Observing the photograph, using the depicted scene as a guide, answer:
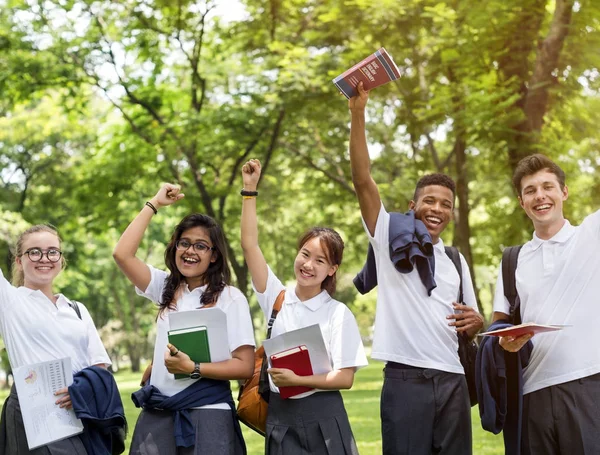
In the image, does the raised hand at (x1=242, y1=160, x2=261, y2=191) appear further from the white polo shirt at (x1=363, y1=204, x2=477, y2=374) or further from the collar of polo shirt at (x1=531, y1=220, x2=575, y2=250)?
the collar of polo shirt at (x1=531, y1=220, x2=575, y2=250)

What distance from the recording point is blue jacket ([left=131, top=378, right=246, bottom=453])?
13.1 ft

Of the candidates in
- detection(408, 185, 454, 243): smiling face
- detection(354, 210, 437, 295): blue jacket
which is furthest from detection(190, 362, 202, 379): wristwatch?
detection(408, 185, 454, 243): smiling face

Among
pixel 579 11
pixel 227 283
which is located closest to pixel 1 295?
pixel 227 283

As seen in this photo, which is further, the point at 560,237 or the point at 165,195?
the point at 165,195

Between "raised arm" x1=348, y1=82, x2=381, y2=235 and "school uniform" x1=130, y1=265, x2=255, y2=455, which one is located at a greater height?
"raised arm" x1=348, y1=82, x2=381, y2=235

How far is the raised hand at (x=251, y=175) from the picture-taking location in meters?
4.54

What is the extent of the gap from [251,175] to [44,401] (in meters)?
1.63

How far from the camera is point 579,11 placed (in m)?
10.3

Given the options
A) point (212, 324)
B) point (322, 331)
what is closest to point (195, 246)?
point (212, 324)

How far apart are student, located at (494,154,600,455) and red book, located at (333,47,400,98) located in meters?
0.95

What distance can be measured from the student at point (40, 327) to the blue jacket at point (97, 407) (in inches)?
1.6

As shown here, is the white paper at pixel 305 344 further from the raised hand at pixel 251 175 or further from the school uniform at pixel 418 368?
the raised hand at pixel 251 175

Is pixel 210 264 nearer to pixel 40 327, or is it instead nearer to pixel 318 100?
pixel 40 327

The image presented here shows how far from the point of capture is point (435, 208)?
Result: 15.2 ft
